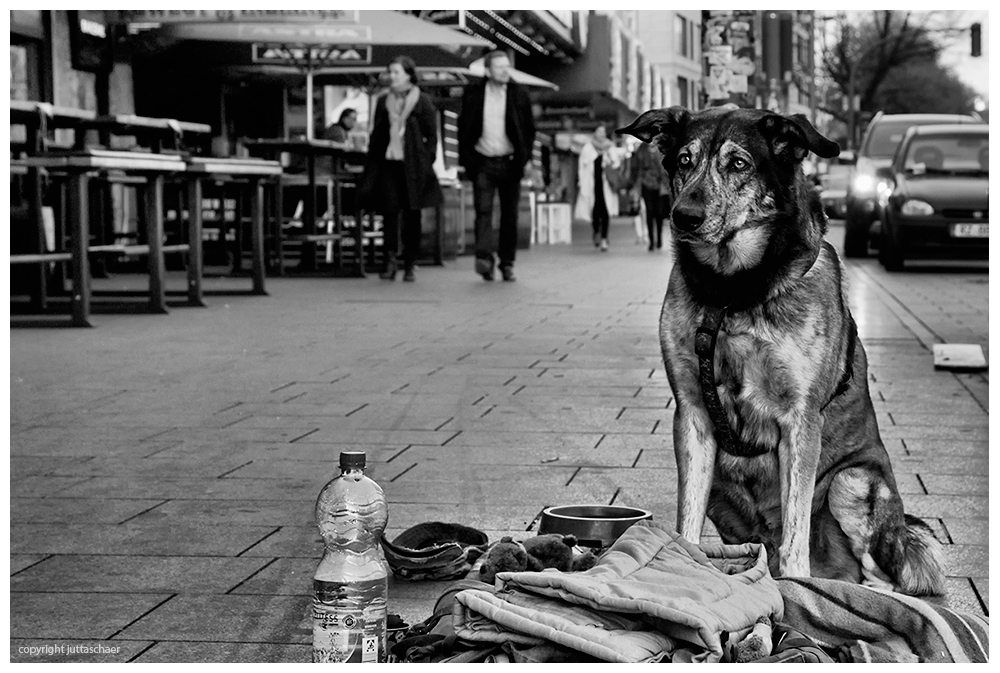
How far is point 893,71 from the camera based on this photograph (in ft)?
291

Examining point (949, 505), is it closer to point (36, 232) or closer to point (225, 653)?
point (225, 653)

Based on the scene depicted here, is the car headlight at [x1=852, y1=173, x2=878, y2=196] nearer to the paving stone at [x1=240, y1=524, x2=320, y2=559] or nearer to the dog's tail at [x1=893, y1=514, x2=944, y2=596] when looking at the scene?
the paving stone at [x1=240, y1=524, x2=320, y2=559]

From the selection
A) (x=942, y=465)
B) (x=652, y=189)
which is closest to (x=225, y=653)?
(x=942, y=465)

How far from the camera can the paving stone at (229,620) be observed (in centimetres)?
355

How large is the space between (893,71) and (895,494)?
8888cm

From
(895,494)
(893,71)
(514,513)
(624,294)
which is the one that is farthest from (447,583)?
(893,71)

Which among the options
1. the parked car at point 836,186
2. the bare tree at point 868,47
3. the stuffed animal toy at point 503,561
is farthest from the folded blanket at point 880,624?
the bare tree at point 868,47

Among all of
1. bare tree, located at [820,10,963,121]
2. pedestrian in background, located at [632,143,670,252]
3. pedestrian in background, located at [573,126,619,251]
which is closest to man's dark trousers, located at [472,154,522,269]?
pedestrian in background, located at [632,143,670,252]

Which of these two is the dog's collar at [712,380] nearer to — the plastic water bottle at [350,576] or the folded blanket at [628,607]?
the folded blanket at [628,607]

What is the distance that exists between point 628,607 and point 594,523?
0.93 meters

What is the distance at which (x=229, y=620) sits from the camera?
12.1 feet

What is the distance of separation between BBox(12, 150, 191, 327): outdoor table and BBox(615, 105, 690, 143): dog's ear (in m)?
6.92

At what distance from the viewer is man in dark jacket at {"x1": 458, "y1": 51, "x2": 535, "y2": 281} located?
49.3ft

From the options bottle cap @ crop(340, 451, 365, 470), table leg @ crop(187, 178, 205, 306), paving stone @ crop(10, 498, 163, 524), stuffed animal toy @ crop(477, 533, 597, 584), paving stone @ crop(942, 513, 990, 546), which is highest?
table leg @ crop(187, 178, 205, 306)
